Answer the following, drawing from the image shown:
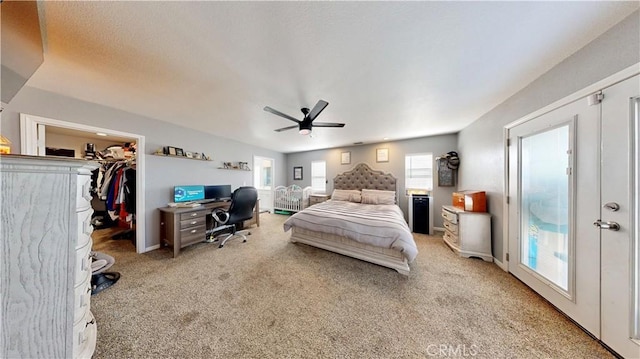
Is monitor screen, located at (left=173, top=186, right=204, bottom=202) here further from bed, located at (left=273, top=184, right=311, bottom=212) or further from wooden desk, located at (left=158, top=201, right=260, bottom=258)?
bed, located at (left=273, top=184, right=311, bottom=212)

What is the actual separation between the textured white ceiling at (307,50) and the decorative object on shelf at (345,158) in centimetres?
268

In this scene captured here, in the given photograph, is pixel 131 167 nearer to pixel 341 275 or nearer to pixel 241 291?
pixel 241 291

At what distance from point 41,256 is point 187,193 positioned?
10.3 feet

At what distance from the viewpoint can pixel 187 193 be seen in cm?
352

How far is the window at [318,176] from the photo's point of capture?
5785 millimetres

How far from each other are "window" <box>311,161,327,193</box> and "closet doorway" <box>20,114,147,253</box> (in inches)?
160

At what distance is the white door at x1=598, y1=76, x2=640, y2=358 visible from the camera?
3.99 feet

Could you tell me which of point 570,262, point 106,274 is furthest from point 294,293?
point 570,262

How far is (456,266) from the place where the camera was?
101 inches

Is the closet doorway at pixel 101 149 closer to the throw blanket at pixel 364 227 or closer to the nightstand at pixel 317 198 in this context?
the throw blanket at pixel 364 227

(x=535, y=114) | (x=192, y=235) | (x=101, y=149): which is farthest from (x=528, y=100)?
(x=101, y=149)

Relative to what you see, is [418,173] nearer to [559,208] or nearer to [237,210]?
[559,208]

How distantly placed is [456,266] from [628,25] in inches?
105

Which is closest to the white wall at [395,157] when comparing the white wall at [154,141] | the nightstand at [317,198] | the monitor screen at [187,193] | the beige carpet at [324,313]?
the nightstand at [317,198]
